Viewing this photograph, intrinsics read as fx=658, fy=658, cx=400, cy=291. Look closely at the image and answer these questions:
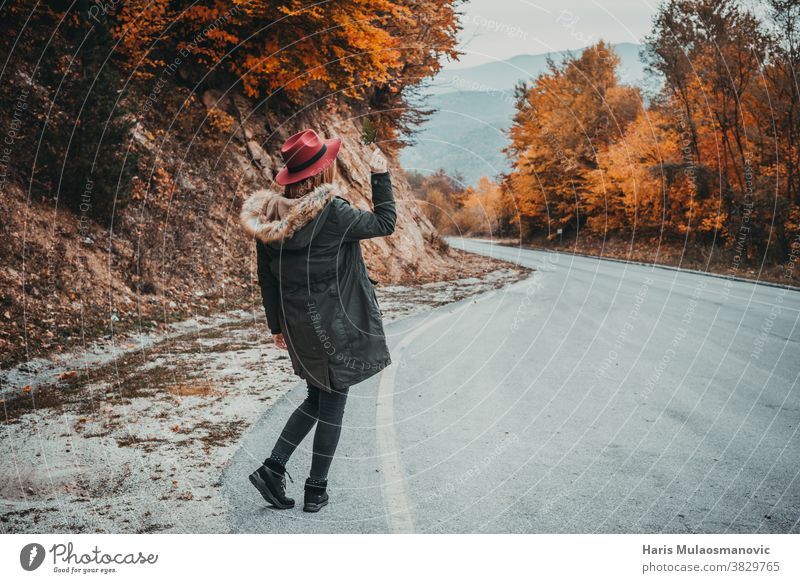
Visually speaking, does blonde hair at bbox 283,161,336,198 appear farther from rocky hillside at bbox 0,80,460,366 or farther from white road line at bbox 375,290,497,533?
rocky hillside at bbox 0,80,460,366

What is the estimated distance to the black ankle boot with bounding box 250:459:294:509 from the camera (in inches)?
142

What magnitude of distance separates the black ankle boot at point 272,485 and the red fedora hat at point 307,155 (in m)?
1.59

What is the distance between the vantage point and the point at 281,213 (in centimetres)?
351

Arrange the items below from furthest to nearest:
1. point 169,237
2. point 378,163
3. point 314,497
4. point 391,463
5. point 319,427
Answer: point 169,237 < point 391,463 < point 319,427 < point 314,497 < point 378,163

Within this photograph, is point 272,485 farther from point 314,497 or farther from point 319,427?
point 319,427

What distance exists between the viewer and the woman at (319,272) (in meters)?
3.47

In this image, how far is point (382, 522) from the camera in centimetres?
340

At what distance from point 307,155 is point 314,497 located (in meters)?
1.86

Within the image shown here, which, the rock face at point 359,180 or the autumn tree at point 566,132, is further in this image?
the autumn tree at point 566,132

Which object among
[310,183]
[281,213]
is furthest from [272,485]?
[310,183]

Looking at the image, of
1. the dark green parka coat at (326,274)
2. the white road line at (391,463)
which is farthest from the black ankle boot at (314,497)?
the dark green parka coat at (326,274)

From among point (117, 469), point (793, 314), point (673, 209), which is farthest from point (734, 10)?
point (117, 469)

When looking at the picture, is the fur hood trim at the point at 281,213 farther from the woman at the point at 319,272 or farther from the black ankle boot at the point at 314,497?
the black ankle boot at the point at 314,497
